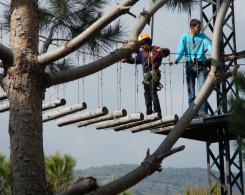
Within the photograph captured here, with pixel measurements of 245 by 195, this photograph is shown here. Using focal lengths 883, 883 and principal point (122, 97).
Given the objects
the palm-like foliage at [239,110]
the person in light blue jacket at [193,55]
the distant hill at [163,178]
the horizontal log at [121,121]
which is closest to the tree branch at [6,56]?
the palm-like foliage at [239,110]

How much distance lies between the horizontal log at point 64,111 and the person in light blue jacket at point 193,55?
1027 mm

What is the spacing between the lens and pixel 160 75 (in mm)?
8344

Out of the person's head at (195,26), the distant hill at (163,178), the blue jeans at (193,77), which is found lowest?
the distant hill at (163,178)

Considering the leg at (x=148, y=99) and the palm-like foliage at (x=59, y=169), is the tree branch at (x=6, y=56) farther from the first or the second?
the palm-like foliage at (x=59, y=169)

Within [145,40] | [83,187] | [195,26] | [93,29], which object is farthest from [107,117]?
[83,187]

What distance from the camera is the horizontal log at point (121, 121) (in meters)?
8.00

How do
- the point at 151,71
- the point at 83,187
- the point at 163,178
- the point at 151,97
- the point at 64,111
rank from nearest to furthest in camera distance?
1. the point at 83,187
2. the point at 151,71
3. the point at 151,97
4. the point at 64,111
5. the point at 163,178

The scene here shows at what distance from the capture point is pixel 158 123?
834 centimetres

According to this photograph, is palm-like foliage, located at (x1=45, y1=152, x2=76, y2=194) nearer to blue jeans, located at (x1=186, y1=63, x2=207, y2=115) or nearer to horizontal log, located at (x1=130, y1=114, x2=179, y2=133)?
horizontal log, located at (x1=130, y1=114, x2=179, y2=133)

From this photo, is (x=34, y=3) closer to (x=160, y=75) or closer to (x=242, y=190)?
(x=160, y=75)

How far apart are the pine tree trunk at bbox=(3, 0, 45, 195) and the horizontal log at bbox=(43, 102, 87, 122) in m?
3.85

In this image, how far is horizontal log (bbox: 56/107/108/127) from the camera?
26.1ft

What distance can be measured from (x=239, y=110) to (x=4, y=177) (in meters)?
6.44

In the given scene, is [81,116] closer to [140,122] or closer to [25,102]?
[140,122]
